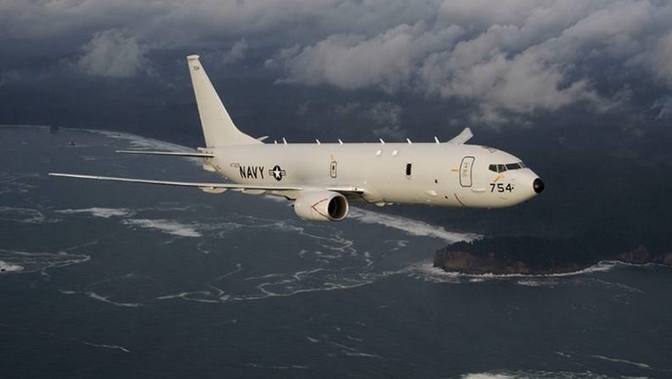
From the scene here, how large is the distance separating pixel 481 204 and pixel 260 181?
79.0 feet

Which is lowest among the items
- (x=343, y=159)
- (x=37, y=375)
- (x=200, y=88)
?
(x=37, y=375)

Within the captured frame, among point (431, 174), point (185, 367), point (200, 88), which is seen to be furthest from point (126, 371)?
point (431, 174)

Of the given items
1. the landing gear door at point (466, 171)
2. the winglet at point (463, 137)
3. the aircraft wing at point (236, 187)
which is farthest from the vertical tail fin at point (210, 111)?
the landing gear door at point (466, 171)

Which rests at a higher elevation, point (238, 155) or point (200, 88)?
point (200, 88)

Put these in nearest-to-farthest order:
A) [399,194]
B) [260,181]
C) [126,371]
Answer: [399,194], [260,181], [126,371]

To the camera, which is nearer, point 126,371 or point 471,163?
point 471,163

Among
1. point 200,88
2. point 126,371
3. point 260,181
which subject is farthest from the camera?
point 126,371

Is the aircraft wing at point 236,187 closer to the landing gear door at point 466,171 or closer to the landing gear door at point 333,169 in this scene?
the landing gear door at point 333,169

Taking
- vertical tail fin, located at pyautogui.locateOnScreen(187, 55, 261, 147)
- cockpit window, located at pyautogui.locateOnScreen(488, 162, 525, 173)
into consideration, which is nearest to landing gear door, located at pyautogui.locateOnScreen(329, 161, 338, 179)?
cockpit window, located at pyautogui.locateOnScreen(488, 162, 525, 173)

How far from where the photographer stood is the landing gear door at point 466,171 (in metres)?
Answer: 52.6

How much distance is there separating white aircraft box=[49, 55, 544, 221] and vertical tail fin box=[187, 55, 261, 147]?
7.30 meters

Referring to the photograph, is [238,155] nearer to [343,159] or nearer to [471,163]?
[343,159]

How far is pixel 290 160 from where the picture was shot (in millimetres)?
65438

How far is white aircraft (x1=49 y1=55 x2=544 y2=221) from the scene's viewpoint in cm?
5197
